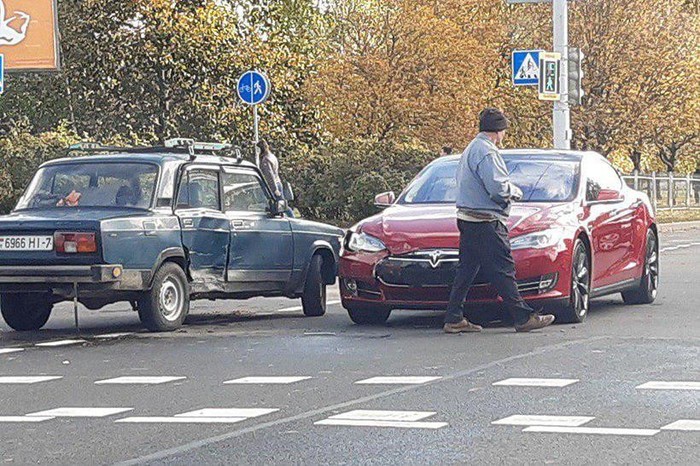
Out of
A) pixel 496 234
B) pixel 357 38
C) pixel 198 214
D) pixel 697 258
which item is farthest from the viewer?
pixel 357 38

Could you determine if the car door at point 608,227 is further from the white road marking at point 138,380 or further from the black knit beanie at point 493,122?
the white road marking at point 138,380

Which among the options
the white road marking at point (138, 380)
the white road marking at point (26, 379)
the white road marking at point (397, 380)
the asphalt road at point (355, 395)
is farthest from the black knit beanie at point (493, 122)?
the white road marking at point (26, 379)

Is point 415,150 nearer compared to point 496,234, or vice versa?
point 496,234

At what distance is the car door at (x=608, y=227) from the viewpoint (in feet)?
45.5

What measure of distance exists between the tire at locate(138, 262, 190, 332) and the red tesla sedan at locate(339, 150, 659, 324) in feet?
4.42

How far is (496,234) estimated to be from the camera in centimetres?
1243

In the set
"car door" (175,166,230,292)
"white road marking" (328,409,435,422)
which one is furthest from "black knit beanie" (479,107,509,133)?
"white road marking" (328,409,435,422)

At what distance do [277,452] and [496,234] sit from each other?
560 centimetres

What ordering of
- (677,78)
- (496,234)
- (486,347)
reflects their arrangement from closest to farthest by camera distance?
1. (486,347)
2. (496,234)
3. (677,78)

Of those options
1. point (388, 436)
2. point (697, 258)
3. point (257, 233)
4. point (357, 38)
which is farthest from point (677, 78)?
point (388, 436)

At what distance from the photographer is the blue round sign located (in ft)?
87.9

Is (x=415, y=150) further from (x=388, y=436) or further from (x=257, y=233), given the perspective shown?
(x=388, y=436)

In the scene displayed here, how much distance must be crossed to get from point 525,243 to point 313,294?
107 inches

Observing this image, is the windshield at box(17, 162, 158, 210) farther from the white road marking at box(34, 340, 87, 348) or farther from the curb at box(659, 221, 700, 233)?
the curb at box(659, 221, 700, 233)
